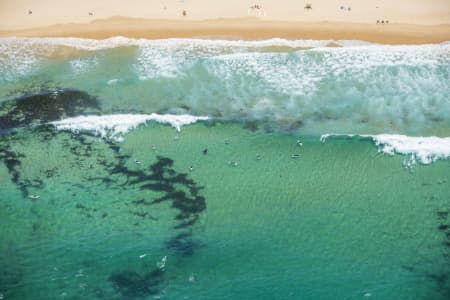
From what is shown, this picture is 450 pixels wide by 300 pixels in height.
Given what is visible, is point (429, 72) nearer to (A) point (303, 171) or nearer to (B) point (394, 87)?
(B) point (394, 87)

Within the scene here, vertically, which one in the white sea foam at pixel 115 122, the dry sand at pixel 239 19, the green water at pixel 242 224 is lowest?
the green water at pixel 242 224

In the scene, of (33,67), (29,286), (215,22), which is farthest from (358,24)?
(29,286)

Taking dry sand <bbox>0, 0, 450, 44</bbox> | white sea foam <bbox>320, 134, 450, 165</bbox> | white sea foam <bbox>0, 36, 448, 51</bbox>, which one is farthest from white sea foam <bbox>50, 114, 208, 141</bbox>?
dry sand <bbox>0, 0, 450, 44</bbox>

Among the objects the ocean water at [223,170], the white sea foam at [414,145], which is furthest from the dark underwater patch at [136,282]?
the white sea foam at [414,145]

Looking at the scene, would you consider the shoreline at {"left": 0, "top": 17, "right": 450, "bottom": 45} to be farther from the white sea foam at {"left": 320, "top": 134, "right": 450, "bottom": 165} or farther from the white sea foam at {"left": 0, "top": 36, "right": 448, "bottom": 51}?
the white sea foam at {"left": 320, "top": 134, "right": 450, "bottom": 165}

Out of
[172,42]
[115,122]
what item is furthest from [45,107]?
[172,42]

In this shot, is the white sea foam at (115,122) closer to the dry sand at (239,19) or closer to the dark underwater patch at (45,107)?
the dark underwater patch at (45,107)

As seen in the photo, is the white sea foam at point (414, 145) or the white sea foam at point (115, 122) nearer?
the white sea foam at point (414, 145)
